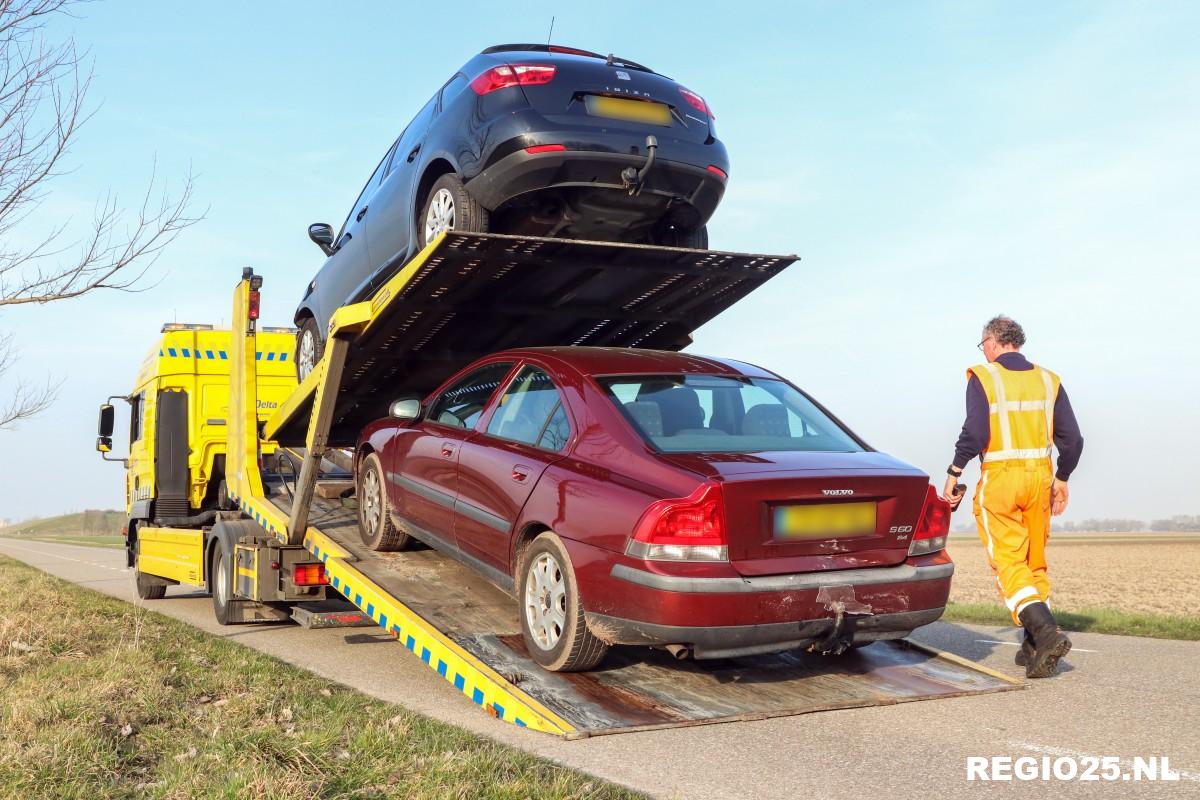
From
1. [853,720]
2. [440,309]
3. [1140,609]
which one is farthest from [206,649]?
[1140,609]

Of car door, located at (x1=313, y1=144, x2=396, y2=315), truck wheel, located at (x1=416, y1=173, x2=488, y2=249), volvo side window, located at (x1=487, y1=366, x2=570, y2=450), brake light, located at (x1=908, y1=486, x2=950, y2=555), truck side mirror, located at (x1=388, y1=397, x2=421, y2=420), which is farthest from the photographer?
car door, located at (x1=313, y1=144, x2=396, y2=315)

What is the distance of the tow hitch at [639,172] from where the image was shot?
6074 millimetres

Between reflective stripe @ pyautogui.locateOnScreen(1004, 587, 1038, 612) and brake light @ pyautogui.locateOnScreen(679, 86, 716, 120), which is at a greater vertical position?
brake light @ pyautogui.locateOnScreen(679, 86, 716, 120)

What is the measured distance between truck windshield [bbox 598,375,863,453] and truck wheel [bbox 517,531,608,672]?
735 millimetres

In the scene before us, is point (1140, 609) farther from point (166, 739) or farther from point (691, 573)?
point (166, 739)

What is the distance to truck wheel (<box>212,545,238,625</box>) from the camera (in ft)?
27.9

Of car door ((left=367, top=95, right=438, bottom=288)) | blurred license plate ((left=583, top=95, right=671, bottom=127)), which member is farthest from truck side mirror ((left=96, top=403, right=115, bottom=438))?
blurred license plate ((left=583, top=95, right=671, bottom=127))

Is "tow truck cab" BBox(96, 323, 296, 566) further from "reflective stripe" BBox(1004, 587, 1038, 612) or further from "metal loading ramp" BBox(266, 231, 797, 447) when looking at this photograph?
"reflective stripe" BBox(1004, 587, 1038, 612)

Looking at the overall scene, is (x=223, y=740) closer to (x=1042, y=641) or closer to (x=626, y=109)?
(x=626, y=109)

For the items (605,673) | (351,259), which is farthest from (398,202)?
(605,673)

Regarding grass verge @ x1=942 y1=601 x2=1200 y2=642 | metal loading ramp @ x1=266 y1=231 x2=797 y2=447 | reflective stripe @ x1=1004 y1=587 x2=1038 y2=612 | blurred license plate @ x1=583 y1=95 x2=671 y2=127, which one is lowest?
grass verge @ x1=942 y1=601 x2=1200 y2=642

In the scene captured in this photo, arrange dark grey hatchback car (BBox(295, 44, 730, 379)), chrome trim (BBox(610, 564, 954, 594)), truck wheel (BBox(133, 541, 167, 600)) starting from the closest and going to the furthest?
chrome trim (BBox(610, 564, 954, 594)) → dark grey hatchback car (BBox(295, 44, 730, 379)) → truck wheel (BBox(133, 541, 167, 600))

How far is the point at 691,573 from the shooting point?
449 centimetres

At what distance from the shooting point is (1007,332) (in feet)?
20.1
